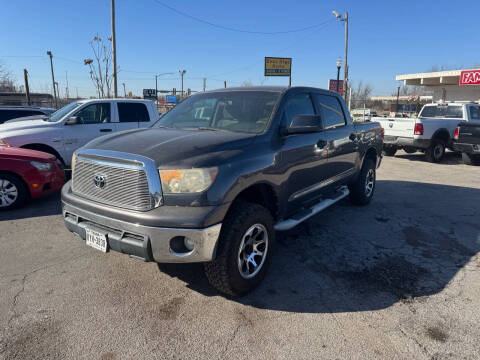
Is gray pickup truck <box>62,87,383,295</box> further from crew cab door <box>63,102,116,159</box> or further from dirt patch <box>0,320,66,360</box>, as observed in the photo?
crew cab door <box>63,102,116,159</box>

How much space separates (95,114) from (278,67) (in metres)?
26.3

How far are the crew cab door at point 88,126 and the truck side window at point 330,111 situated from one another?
5363 millimetres

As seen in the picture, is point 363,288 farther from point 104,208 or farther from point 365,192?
point 365,192

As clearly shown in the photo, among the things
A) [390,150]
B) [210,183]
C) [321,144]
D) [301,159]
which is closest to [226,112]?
[301,159]

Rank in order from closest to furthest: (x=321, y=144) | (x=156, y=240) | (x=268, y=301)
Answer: (x=156, y=240) → (x=268, y=301) → (x=321, y=144)

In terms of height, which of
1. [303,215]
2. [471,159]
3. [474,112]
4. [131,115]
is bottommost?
[471,159]

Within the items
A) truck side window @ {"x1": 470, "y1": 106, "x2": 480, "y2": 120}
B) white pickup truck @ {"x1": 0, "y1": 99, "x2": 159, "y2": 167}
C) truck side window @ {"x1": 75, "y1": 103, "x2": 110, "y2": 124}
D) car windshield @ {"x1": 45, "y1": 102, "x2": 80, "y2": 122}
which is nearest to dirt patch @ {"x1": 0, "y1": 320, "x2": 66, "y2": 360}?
white pickup truck @ {"x1": 0, "y1": 99, "x2": 159, "y2": 167}

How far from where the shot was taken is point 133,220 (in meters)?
2.63

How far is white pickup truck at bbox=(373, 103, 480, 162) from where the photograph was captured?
1084cm

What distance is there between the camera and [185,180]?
263 cm

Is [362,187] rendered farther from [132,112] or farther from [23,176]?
[132,112]

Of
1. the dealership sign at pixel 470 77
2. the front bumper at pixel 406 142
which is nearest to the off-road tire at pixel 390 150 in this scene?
the front bumper at pixel 406 142

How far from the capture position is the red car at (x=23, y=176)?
5242mm

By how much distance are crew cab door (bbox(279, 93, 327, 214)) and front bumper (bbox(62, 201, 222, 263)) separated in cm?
121
